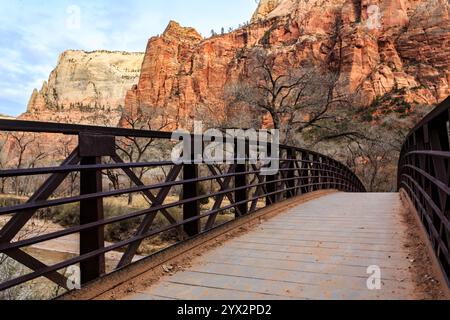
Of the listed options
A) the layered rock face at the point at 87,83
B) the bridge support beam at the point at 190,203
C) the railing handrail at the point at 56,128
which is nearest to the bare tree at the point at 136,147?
the bridge support beam at the point at 190,203

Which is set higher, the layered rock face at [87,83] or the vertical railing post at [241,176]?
the layered rock face at [87,83]

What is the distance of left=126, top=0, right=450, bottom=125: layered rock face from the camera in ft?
207

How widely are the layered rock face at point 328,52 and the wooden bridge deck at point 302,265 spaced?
41.1 m

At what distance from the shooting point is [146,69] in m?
99.6

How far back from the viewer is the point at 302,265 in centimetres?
383

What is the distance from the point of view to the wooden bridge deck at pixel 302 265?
308 cm

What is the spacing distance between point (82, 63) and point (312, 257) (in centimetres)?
21206

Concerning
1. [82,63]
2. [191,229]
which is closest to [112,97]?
[82,63]

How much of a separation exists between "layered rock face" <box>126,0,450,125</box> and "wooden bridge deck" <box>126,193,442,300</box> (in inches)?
1620

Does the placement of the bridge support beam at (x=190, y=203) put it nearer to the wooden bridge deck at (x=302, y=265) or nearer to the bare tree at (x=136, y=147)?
the wooden bridge deck at (x=302, y=265)

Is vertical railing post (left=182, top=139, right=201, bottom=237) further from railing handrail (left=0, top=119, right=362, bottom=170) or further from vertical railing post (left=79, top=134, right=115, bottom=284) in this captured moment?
vertical railing post (left=79, top=134, right=115, bottom=284)

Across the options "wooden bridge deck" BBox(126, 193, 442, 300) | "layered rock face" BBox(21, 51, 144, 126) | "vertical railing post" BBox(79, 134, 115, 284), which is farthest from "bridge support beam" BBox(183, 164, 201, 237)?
"layered rock face" BBox(21, 51, 144, 126)

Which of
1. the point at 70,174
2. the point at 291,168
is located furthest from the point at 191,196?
the point at 70,174

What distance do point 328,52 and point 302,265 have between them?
75.0 meters
